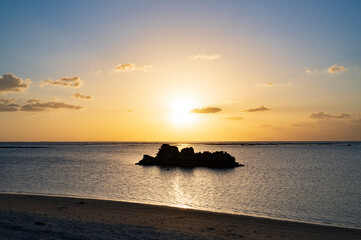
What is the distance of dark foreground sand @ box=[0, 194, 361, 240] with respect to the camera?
1535cm

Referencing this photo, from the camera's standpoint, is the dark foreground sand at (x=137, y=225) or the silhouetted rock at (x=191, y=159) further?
the silhouetted rock at (x=191, y=159)

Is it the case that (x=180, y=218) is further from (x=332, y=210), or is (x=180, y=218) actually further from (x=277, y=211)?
(x=332, y=210)

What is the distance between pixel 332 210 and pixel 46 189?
110ft

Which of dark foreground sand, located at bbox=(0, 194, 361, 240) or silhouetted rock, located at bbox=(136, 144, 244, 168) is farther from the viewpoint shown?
silhouetted rock, located at bbox=(136, 144, 244, 168)

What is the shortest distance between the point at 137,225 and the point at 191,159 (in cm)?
6238

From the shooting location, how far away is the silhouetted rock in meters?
75.4

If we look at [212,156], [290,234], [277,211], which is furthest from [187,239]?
[212,156]

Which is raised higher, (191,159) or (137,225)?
(137,225)

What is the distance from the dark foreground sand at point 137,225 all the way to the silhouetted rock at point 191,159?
5310 centimetres

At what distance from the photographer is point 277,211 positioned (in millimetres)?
24016

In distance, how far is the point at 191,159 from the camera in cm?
7950

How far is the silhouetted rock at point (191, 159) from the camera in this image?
75.4 m

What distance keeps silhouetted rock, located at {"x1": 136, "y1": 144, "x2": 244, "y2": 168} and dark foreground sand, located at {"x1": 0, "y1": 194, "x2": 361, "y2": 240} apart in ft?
174

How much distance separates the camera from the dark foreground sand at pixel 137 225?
50.4ft
